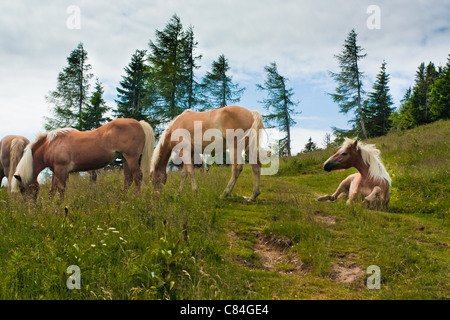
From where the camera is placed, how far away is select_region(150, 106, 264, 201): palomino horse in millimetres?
7879

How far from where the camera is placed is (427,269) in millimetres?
3930

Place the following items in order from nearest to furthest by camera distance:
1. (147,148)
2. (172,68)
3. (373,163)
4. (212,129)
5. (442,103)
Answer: (373,163)
(212,129)
(147,148)
(172,68)
(442,103)

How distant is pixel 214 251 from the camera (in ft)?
12.9

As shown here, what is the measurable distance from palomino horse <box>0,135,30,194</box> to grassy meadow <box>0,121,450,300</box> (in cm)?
349

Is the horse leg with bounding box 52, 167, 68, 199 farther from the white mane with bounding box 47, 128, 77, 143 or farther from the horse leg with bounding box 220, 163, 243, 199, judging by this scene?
the horse leg with bounding box 220, 163, 243, 199

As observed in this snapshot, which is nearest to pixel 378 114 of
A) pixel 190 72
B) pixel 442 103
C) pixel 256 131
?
pixel 442 103

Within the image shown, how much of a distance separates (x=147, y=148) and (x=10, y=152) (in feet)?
15.8

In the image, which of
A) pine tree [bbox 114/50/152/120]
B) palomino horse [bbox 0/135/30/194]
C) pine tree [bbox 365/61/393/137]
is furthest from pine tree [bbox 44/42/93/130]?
pine tree [bbox 365/61/393/137]

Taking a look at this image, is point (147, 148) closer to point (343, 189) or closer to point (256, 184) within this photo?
point (256, 184)

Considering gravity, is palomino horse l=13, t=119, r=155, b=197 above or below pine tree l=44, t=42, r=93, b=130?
below

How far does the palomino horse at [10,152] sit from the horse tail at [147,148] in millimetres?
4213

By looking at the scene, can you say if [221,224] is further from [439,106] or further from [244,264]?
[439,106]
